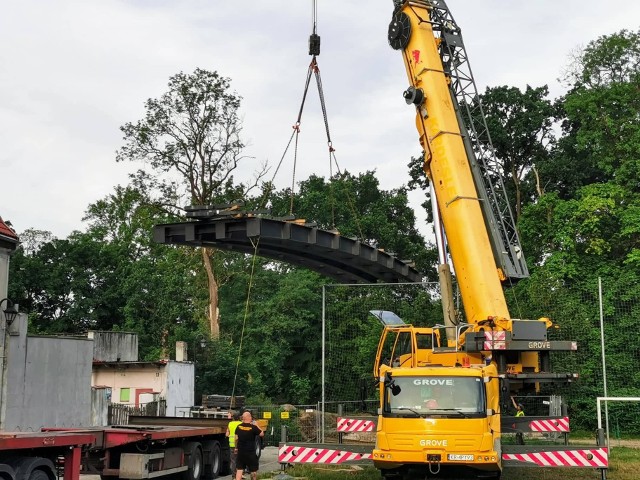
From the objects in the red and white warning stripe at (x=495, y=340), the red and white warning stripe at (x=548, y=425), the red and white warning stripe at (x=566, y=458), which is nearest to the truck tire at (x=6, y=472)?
the red and white warning stripe at (x=566, y=458)

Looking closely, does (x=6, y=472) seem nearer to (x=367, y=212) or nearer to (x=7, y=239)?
(x=7, y=239)

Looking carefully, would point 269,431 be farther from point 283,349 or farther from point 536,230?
point 536,230

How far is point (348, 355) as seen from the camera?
33.9 meters

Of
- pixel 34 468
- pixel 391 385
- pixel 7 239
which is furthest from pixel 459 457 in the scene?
pixel 7 239

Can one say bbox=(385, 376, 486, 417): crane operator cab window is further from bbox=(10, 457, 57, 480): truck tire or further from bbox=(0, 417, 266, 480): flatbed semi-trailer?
bbox=(10, 457, 57, 480): truck tire

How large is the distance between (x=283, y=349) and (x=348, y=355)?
14.6m

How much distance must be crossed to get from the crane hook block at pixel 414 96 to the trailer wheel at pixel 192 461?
9608 millimetres

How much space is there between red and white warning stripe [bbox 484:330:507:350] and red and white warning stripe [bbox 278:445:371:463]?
360 centimetres

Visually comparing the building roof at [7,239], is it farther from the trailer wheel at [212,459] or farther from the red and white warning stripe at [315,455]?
the red and white warning stripe at [315,455]

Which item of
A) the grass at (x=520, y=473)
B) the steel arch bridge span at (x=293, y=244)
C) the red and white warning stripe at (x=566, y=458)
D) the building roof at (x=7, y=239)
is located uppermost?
the building roof at (x=7, y=239)

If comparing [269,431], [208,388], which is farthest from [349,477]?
[208,388]

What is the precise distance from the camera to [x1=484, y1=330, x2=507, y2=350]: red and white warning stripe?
1645 cm

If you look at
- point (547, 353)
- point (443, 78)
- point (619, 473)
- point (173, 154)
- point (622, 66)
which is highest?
point (622, 66)

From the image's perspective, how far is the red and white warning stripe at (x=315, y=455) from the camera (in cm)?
1498
